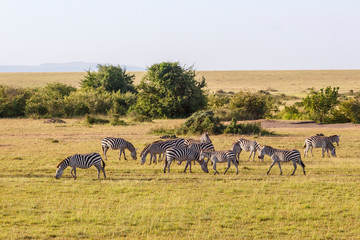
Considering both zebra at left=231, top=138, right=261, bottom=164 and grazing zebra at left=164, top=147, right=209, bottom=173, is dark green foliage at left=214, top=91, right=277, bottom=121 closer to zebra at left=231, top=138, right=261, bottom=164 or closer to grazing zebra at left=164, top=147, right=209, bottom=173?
zebra at left=231, top=138, right=261, bottom=164

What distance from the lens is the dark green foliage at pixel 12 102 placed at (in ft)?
152

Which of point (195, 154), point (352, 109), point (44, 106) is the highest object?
point (352, 109)

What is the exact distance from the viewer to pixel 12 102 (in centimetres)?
4666

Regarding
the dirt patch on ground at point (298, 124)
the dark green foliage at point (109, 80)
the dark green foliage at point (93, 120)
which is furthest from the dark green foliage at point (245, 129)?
the dark green foliage at point (109, 80)

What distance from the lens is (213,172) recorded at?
55.6 ft

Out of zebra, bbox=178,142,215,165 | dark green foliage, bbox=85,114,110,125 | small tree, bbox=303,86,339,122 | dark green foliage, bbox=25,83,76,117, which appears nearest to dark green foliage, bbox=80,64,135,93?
dark green foliage, bbox=25,83,76,117

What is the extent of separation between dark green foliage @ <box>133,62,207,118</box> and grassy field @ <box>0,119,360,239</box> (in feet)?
80.6

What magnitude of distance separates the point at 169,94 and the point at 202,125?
1502 centimetres

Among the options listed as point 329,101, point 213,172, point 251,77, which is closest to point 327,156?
point 213,172

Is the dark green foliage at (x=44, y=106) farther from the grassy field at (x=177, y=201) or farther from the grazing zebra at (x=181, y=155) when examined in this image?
the grazing zebra at (x=181, y=155)

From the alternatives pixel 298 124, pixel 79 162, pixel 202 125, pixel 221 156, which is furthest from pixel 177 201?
pixel 298 124

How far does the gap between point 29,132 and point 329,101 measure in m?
22.7

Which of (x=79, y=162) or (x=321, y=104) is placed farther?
(x=321, y=104)

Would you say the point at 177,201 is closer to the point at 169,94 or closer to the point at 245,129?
the point at 245,129
